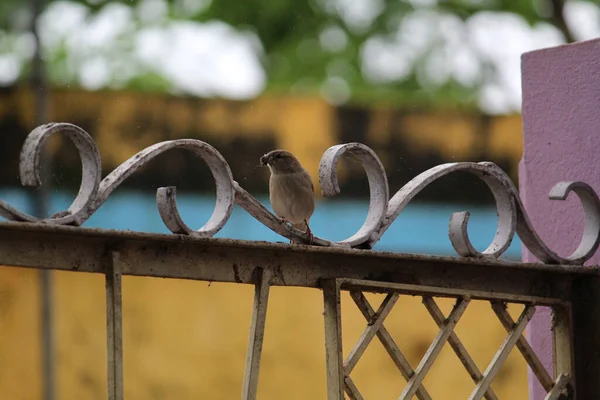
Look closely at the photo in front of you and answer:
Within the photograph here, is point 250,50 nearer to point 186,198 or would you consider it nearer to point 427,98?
point 427,98

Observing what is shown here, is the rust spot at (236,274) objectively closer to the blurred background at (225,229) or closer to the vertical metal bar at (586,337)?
the vertical metal bar at (586,337)

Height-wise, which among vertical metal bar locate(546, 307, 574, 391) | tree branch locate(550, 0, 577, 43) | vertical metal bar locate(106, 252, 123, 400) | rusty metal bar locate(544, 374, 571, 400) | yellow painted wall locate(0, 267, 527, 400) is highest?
tree branch locate(550, 0, 577, 43)

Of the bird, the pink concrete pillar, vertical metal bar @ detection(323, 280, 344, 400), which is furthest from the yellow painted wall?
vertical metal bar @ detection(323, 280, 344, 400)

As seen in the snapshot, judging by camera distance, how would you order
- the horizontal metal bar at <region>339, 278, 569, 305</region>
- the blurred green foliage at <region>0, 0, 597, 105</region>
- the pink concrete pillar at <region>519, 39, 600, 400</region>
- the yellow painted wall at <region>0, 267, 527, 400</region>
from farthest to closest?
the blurred green foliage at <region>0, 0, 597, 105</region> → the yellow painted wall at <region>0, 267, 527, 400</region> → the pink concrete pillar at <region>519, 39, 600, 400</region> → the horizontal metal bar at <region>339, 278, 569, 305</region>

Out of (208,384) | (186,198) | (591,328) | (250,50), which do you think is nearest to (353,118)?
(186,198)

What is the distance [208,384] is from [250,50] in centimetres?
825

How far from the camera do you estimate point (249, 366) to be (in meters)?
2.04

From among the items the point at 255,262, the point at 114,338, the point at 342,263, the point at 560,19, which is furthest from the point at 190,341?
the point at 560,19

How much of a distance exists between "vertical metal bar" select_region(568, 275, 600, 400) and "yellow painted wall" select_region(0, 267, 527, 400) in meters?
5.48

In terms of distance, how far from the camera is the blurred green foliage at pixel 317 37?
15.5m

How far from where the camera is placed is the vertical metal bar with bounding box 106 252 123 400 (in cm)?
185

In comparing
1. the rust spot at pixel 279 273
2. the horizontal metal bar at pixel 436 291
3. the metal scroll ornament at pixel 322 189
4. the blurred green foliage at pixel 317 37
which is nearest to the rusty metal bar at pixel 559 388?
the horizontal metal bar at pixel 436 291

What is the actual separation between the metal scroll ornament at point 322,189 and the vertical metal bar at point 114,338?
5.5 inches

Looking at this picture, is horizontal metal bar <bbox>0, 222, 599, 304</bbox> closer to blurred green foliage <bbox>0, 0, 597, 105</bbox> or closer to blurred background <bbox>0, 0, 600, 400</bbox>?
blurred background <bbox>0, 0, 600, 400</bbox>
